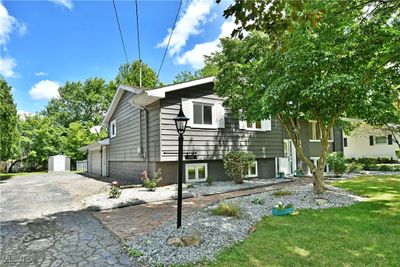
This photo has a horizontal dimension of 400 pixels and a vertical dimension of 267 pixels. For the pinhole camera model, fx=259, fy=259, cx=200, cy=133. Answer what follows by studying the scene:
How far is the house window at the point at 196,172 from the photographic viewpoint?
40.1 feet

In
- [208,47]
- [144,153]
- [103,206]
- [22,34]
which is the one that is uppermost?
[208,47]

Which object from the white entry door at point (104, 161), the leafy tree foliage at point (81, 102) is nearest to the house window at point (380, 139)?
the white entry door at point (104, 161)

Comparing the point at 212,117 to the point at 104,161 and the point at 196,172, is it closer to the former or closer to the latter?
the point at 196,172

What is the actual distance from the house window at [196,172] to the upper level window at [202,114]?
2069mm

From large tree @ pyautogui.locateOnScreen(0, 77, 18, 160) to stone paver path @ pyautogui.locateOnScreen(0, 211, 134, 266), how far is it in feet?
51.1

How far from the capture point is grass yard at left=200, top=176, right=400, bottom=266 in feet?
12.8

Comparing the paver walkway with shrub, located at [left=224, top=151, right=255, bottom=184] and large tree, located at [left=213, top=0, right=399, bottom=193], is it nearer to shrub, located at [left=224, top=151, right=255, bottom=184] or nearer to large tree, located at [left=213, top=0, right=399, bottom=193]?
shrub, located at [left=224, top=151, right=255, bottom=184]

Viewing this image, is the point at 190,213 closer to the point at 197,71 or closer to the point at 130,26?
the point at 130,26

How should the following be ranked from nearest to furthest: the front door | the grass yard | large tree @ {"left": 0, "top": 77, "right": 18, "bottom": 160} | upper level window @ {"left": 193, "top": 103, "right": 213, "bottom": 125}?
the grass yard
upper level window @ {"left": 193, "top": 103, "right": 213, "bottom": 125}
the front door
large tree @ {"left": 0, "top": 77, "right": 18, "bottom": 160}

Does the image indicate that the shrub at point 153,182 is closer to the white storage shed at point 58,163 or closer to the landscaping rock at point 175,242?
the landscaping rock at point 175,242

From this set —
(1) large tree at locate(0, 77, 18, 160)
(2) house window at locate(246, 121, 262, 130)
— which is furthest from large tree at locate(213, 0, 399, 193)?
(1) large tree at locate(0, 77, 18, 160)

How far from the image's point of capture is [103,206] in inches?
309

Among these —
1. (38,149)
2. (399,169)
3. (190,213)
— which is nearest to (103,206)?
(190,213)

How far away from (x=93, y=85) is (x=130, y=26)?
1377 inches
